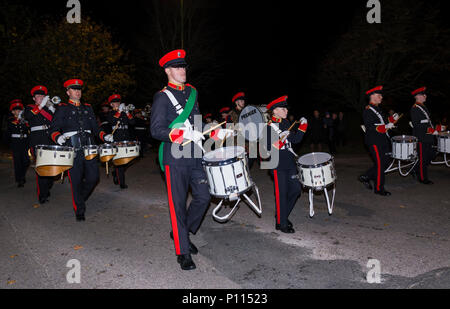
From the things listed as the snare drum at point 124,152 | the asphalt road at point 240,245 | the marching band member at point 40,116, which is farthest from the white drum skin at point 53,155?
the marching band member at point 40,116

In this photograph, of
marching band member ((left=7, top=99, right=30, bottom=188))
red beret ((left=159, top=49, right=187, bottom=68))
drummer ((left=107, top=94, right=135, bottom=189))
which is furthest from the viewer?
marching band member ((left=7, top=99, right=30, bottom=188))

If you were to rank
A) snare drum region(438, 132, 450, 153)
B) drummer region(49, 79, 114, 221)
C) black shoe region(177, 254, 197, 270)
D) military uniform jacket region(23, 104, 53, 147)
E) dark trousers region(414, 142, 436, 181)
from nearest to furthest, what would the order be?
black shoe region(177, 254, 197, 270)
drummer region(49, 79, 114, 221)
military uniform jacket region(23, 104, 53, 147)
dark trousers region(414, 142, 436, 181)
snare drum region(438, 132, 450, 153)

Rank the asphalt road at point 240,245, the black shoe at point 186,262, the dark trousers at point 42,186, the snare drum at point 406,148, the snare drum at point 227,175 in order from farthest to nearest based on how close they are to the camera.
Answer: the snare drum at point 406,148, the dark trousers at point 42,186, the snare drum at point 227,175, the black shoe at point 186,262, the asphalt road at point 240,245

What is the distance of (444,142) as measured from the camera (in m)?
8.31

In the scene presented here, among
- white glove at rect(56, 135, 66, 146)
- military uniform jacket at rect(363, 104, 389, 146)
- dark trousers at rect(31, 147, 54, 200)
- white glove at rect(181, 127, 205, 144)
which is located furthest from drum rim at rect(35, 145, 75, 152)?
military uniform jacket at rect(363, 104, 389, 146)

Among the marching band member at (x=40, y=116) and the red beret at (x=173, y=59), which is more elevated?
the red beret at (x=173, y=59)

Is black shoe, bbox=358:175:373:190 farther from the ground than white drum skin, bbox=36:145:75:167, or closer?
closer

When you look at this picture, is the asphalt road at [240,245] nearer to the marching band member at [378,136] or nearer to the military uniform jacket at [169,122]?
the marching band member at [378,136]

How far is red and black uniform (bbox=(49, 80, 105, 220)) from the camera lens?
584 centimetres

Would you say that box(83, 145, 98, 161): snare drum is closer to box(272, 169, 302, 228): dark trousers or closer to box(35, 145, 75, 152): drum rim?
box(35, 145, 75, 152): drum rim

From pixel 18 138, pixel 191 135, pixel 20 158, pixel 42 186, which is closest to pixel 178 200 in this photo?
pixel 191 135

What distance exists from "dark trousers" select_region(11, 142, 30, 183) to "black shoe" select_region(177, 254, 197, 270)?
6.55m

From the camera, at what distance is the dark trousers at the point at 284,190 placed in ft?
16.5
